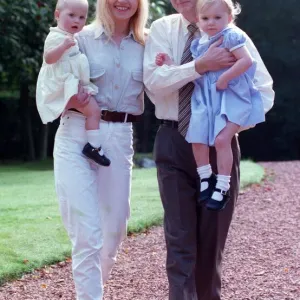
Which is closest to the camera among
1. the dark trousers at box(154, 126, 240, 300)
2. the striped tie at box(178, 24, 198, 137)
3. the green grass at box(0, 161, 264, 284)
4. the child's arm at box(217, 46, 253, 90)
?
the child's arm at box(217, 46, 253, 90)

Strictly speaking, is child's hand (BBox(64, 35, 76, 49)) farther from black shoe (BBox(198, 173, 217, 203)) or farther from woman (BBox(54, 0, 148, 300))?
black shoe (BBox(198, 173, 217, 203))

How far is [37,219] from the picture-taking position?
8.66 metres

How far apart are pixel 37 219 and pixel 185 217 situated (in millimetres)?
4624

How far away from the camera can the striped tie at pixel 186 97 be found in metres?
4.14

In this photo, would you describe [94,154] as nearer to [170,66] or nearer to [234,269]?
[170,66]

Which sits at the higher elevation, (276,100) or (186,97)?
(186,97)

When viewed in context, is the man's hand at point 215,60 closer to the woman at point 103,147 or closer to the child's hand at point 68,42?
the woman at point 103,147

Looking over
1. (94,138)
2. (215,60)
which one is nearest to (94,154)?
(94,138)

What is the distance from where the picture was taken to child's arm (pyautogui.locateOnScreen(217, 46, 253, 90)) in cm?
398

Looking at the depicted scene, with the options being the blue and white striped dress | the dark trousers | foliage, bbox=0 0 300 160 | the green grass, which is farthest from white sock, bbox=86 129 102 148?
foliage, bbox=0 0 300 160

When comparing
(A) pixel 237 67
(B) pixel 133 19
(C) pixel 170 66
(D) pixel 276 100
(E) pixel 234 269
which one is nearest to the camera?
(A) pixel 237 67

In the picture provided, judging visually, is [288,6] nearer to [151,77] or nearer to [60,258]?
[60,258]

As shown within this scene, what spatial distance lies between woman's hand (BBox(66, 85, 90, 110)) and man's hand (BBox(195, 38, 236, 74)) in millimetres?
659

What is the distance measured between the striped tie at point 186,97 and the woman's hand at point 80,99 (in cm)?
53
